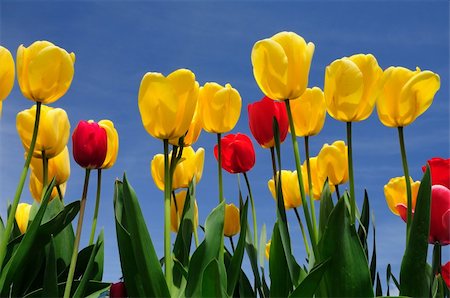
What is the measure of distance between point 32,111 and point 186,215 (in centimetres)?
98

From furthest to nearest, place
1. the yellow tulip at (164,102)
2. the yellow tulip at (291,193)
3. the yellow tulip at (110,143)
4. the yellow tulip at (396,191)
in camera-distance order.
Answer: the yellow tulip at (291,193)
the yellow tulip at (396,191)
the yellow tulip at (110,143)
the yellow tulip at (164,102)

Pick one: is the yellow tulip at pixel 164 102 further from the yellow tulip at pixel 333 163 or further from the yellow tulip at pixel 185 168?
the yellow tulip at pixel 333 163

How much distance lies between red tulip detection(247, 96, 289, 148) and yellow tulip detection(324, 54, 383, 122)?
0.52 meters

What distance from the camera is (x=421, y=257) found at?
1912 mm

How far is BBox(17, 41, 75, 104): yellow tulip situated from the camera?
2.32 metres

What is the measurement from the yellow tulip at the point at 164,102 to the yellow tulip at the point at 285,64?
12.0 inches

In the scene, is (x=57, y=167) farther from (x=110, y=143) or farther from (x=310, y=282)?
(x=310, y=282)

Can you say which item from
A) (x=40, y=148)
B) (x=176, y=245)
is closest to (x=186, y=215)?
(x=176, y=245)

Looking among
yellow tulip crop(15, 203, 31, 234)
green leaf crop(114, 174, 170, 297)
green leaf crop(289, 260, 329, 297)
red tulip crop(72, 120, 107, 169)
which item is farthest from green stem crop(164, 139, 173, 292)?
yellow tulip crop(15, 203, 31, 234)

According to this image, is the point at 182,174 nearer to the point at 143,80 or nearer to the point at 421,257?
the point at 143,80

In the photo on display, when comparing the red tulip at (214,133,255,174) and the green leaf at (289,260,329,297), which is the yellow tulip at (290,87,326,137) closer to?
the red tulip at (214,133,255,174)

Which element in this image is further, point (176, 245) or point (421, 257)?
point (176, 245)

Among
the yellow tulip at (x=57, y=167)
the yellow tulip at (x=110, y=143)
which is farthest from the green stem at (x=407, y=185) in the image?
the yellow tulip at (x=57, y=167)

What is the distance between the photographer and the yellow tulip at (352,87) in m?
2.09
